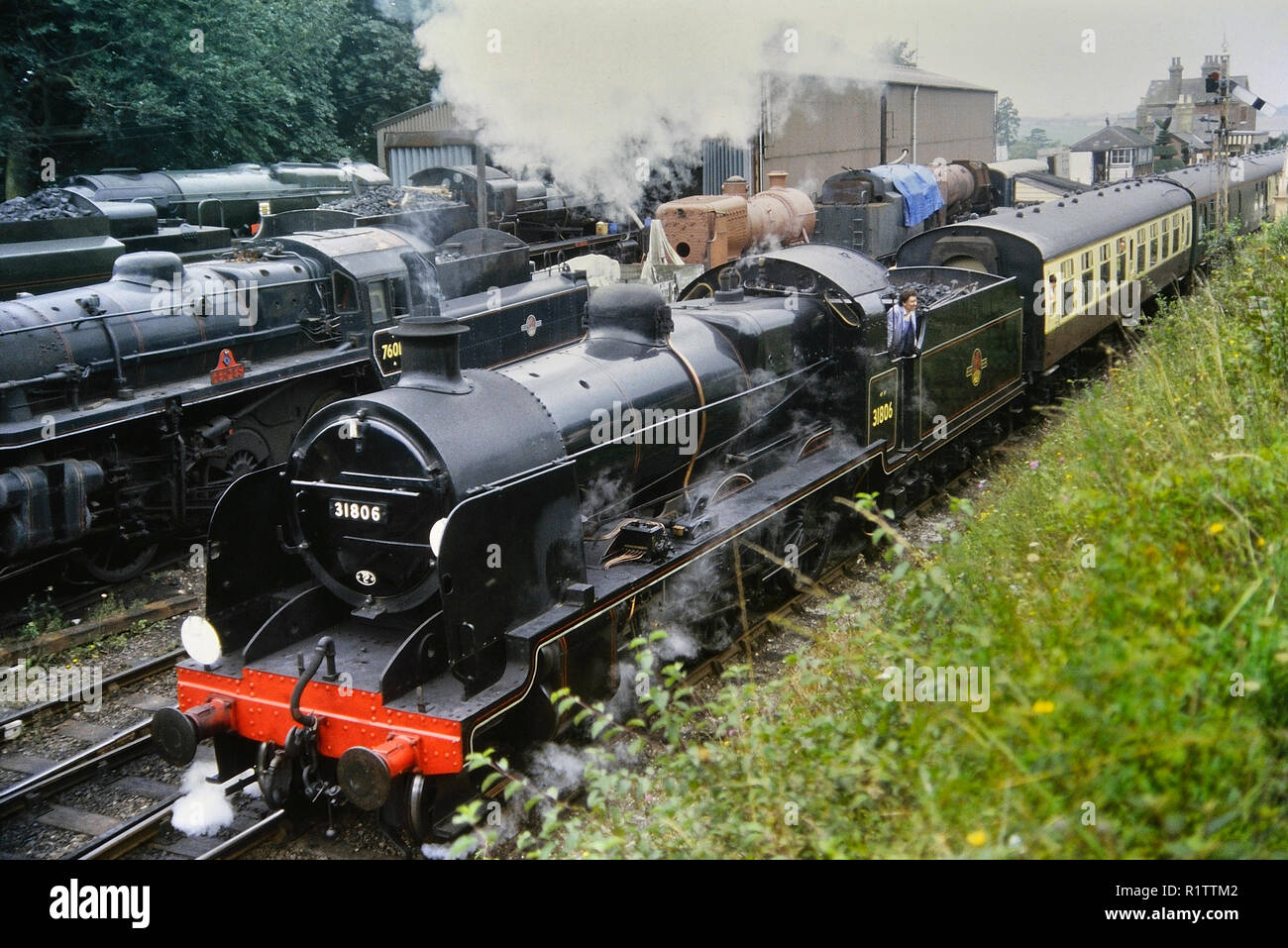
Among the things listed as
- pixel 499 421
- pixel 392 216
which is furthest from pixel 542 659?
pixel 392 216

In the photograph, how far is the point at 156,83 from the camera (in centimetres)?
2172

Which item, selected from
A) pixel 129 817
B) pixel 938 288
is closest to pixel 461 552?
pixel 129 817

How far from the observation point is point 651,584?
6.59m

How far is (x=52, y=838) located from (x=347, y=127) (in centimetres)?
2815

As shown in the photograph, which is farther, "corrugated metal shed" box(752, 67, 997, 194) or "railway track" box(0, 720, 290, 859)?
"corrugated metal shed" box(752, 67, 997, 194)

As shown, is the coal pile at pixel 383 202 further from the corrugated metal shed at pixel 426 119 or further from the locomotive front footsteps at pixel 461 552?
the corrugated metal shed at pixel 426 119

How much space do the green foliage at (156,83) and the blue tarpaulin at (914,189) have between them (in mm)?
13128

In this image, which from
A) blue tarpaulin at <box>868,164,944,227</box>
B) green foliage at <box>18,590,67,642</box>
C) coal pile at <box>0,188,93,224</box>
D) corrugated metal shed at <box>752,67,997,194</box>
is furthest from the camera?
corrugated metal shed at <box>752,67,997,194</box>

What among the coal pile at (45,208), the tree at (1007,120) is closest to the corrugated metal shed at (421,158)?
the coal pile at (45,208)

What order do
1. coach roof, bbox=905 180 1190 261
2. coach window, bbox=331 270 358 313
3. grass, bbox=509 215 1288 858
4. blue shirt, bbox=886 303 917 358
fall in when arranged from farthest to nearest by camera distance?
coach roof, bbox=905 180 1190 261 → coach window, bbox=331 270 358 313 → blue shirt, bbox=886 303 917 358 → grass, bbox=509 215 1288 858

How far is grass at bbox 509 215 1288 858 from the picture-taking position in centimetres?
305

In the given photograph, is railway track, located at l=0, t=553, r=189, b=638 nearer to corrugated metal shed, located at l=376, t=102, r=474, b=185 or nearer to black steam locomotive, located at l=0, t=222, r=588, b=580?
black steam locomotive, located at l=0, t=222, r=588, b=580

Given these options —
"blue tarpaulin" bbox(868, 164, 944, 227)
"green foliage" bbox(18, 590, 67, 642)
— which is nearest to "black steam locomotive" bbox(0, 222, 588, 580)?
"green foliage" bbox(18, 590, 67, 642)

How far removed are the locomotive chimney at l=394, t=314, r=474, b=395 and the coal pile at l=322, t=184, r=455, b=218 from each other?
922 cm
